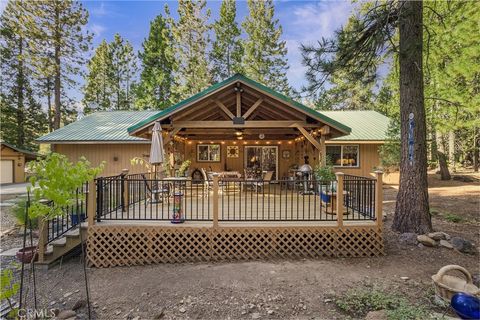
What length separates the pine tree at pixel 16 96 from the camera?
70.4 ft

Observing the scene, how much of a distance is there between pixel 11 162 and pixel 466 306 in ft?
87.6

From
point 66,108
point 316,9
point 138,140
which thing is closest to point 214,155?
point 138,140

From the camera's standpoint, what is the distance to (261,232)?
5180 millimetres

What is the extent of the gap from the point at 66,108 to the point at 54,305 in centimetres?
2558

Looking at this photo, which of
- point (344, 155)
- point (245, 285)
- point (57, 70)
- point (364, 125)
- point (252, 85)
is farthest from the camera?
point (57, 70)

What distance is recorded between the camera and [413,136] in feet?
18.9

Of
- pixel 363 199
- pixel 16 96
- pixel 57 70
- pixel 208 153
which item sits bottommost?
pixel 363 199

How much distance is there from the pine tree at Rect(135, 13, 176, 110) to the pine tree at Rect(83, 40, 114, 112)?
12.3ft

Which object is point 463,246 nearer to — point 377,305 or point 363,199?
point 363,199

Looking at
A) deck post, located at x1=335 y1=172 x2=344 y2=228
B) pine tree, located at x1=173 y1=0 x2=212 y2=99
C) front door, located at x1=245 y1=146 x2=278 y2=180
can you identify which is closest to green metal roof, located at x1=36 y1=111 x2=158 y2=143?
pine tree, located at x1=173 y1=0 x2=212 y2=99

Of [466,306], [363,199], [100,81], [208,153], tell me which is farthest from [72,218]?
[100,81]

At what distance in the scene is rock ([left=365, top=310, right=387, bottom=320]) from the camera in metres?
3.13

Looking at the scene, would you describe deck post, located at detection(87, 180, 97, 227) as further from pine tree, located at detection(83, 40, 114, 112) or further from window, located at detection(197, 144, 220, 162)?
pine tree, located at detection(83, 40, 114, 112)

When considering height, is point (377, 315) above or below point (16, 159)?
below
